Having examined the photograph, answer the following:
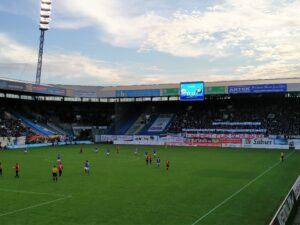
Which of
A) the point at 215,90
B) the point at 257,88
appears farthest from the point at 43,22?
the point at 257,88

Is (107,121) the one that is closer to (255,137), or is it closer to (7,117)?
(7,117)

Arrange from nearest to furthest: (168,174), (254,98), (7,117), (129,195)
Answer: (129,195), (168,174), (7,117), (254,98)

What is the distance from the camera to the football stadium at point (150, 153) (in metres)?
20.4

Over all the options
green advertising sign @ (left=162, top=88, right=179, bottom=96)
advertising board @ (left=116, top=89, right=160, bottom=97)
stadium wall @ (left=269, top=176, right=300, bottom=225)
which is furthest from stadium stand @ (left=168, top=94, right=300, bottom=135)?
stadium wall @ (left=269, top=176, right=300, bottom=225)

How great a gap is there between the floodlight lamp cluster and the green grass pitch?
1793 inches

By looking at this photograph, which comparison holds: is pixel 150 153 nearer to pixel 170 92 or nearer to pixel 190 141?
pixel 190 141

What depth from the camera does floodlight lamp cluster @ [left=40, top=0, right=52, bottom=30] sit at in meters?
75.9

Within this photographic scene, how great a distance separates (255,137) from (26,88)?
140 ft

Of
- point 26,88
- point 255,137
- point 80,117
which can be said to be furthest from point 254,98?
point 26,88

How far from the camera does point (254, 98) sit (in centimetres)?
8475

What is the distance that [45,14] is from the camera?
78.4m

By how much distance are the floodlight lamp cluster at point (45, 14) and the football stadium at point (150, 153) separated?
0.65ft

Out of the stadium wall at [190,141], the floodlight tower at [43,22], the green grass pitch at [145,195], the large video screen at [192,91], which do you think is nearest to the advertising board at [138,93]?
the stadium wall at [190,141]

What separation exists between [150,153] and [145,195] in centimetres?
3189
